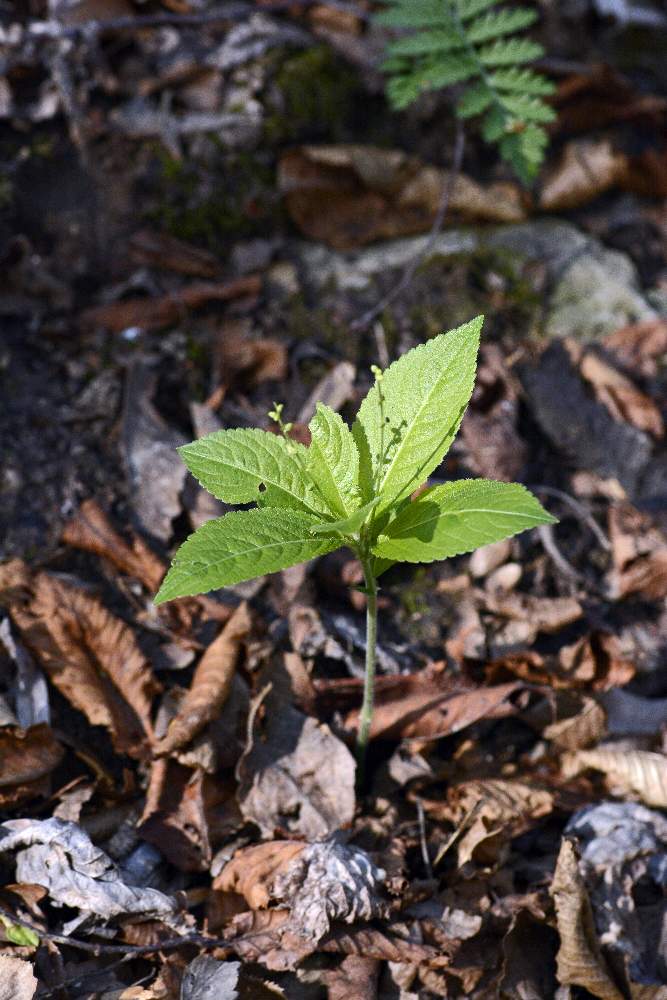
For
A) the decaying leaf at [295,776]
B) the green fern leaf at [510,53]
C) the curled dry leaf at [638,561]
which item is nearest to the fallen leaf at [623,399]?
the curled dry leaf at [638,561]

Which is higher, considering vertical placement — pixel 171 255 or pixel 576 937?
pixel 171 255

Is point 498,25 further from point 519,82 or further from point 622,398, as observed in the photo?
point 622,398

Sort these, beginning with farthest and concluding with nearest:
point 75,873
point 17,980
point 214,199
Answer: point 214,199 → point 75,873 → point 17,980

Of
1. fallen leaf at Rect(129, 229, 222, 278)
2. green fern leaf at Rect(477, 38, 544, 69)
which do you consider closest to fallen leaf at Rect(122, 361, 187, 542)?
fallen leaf at Rect(129, 229, 222, 278)

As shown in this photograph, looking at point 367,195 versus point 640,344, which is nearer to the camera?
point 640,344

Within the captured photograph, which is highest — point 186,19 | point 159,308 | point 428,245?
point 186,19

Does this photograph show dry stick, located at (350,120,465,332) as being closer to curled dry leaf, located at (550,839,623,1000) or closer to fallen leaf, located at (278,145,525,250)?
fallen leaf, located at (278,145,525,250)

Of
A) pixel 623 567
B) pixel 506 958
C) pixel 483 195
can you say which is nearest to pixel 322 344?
pixel 483 195

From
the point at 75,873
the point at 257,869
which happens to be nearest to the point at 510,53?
the point at 257,869

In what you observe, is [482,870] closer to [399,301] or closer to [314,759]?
[314,759]
